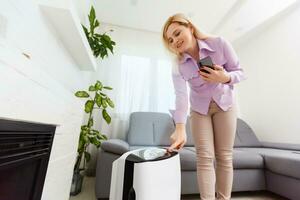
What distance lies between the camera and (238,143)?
2.17 m

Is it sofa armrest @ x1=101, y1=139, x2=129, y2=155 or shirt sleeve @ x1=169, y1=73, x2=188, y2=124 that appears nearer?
shirt sleeve @ x1=169, y1=73, x2=188, y2=124

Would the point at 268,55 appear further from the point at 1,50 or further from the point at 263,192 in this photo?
the point at 1,50

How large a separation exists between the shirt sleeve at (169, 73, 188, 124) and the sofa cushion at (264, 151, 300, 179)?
3.25ft

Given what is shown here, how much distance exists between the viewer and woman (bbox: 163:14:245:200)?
0.81 meters

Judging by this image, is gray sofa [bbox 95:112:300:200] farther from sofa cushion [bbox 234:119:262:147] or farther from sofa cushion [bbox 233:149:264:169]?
sofa cushion [bbox 234:119:262:147]

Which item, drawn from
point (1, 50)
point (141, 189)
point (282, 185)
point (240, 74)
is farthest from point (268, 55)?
point (1, 50)

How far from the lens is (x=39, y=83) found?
0.62 metres

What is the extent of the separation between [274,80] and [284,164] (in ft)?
4.35

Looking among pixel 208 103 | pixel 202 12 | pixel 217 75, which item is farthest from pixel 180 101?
pixel 202 12

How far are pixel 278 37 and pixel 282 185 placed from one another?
6.09 feet

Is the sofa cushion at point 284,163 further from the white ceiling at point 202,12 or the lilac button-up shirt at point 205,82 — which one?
the white ceiling at point 202,12

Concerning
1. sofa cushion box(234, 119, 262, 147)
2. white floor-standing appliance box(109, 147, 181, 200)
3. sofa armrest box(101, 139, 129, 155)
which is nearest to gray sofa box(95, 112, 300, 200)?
sofa armrest box(101, 139, 129, 155)

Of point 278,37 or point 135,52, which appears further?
point 135,52

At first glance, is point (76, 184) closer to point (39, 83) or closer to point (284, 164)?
point (39, 83)
